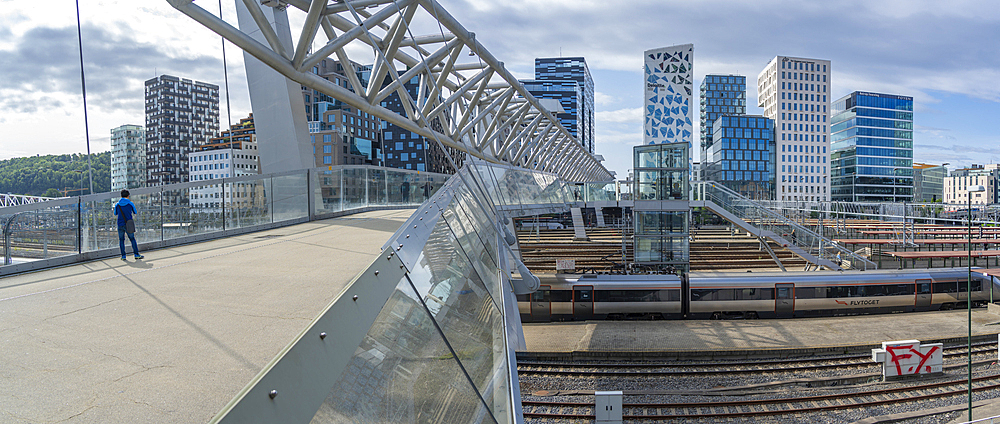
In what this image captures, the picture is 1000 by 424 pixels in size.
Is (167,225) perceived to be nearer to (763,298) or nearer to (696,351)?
(696,351)

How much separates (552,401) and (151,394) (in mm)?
9211

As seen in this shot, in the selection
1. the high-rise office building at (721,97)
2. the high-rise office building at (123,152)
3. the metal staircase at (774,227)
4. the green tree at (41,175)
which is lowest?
the metal staircase at (774,227)

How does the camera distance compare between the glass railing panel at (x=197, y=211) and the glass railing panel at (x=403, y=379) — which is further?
the glass railing panel at (x=197, y=211)

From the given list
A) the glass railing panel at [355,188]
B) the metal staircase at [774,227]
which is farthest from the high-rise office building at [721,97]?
the glass railing panel at [355,188]

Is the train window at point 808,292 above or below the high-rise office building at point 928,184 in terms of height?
below

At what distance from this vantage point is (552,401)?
11.2 meters

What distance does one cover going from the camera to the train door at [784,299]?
1847cm

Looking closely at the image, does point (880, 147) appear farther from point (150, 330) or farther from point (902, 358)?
point (150, 330)

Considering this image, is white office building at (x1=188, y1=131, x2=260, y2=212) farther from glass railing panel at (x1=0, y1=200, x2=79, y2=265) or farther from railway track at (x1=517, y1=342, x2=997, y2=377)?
glass railing panel at (x1=0, y1=200, x2=79, y2=265)

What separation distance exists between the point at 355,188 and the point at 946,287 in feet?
73.2

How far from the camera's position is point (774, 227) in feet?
91.1

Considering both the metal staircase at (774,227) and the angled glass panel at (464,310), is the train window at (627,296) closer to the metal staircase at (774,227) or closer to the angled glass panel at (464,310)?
the metal staircase at (774,227)

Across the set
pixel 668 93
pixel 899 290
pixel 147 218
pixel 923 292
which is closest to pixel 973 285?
pixel 923 292

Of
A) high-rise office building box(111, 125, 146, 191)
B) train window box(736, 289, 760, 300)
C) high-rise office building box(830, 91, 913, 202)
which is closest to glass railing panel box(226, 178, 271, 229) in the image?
→ train window box(736, 289, 760, 300)
